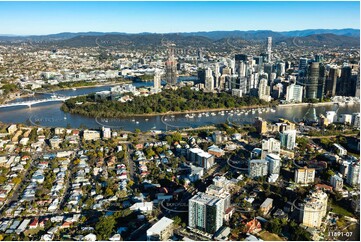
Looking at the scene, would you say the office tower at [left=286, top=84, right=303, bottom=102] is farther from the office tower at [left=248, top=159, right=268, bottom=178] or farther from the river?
the office tower at [left=248, top=159, right=268, bottom=178]

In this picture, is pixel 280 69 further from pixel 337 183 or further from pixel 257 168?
pixel 337 183

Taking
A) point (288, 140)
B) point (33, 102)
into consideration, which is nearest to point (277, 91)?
point (288, 140)

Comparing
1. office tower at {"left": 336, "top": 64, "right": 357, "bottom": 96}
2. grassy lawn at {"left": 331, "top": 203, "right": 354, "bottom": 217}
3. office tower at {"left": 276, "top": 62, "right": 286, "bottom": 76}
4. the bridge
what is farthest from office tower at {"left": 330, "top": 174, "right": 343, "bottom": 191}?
office tower at {"left": 276, "top": 62, "right": 286, "bottom": 76}

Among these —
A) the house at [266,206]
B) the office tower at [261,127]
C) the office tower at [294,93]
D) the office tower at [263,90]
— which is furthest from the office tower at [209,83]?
the house at [266,206]

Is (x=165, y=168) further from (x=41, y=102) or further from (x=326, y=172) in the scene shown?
(x=41, y=102)

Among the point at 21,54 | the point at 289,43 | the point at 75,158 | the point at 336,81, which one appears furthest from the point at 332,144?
the point at 21,54

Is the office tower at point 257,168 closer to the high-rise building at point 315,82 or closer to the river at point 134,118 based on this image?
the river at point 134,118
